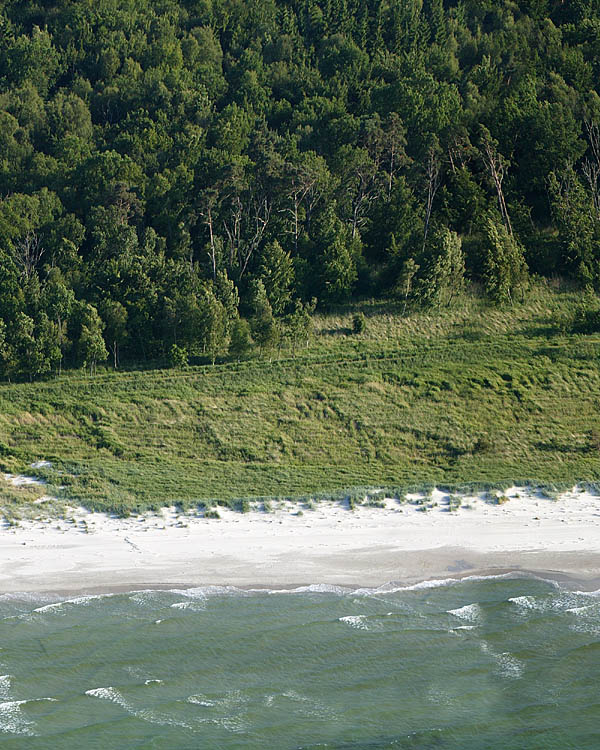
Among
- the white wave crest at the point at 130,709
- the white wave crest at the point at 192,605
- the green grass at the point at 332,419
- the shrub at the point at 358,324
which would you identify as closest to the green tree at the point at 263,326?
the green grass at the point at 332,419

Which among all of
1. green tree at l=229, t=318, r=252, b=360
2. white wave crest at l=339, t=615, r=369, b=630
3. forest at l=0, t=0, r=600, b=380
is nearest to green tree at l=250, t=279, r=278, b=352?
forest at l=0, t=0, r=600, b=380

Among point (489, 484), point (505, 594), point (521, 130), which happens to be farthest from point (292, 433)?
point (521, 130)

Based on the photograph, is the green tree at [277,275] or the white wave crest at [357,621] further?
the green tree at [277,275]

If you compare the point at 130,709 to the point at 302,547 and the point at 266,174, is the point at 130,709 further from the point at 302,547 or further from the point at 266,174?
the point at 266,174

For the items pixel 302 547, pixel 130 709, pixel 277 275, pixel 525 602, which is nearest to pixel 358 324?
pixel 277 275

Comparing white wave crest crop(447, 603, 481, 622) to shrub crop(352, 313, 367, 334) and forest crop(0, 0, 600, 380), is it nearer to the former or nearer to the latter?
forest crop(0, 0, 600, 380)

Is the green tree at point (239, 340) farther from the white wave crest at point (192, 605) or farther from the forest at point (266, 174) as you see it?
the white wave crest at point (192, 605)

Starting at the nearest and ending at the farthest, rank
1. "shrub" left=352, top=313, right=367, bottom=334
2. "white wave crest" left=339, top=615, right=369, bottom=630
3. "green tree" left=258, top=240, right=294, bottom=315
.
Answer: "white wave crest" left=339, top=615, right=369, bottom=630 < "shrub" left=352, top=313, right=367, bottom=334 < "green tree" left=258, top=240, right=294, bottom=315

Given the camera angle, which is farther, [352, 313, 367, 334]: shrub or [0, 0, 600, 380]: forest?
[352, 313, 367, 334]: shrub
